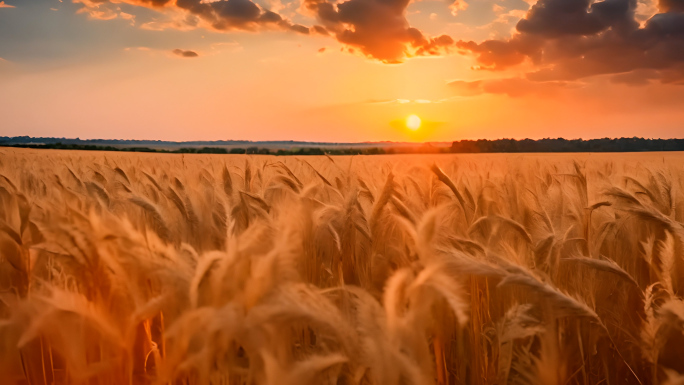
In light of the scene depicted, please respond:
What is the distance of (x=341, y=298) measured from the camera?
Result: 1.42m

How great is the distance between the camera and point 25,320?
121 cm

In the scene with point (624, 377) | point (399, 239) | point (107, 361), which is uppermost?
point (399, 239)

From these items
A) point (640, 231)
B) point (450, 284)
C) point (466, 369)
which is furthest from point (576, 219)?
point (450, 284)

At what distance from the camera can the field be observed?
87cm

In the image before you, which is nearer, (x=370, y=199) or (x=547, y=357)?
(x=547, y=357)

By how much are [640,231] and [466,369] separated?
48.7 inches

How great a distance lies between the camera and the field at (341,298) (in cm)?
87

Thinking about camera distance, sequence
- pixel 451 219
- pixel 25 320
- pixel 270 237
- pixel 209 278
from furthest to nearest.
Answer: pixel 451 219 < pixel 270 237 < pixel 25 320 < pixel 209 278

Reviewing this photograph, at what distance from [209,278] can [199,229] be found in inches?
33.5

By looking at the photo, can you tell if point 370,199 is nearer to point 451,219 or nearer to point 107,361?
point 451,219

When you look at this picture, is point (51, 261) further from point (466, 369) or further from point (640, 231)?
point (640, 231)

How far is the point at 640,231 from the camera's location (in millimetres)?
2031

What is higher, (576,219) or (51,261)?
(576,219)

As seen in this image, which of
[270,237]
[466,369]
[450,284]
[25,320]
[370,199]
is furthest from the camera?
[370,199]
